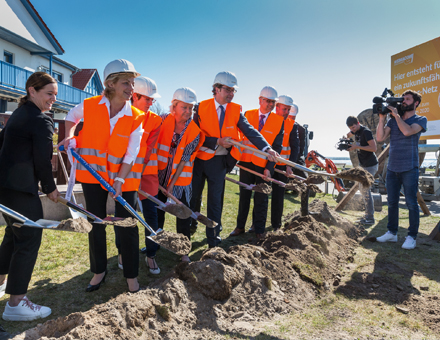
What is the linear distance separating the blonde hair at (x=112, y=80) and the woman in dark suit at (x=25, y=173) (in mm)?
450

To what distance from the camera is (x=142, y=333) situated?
221 centimetres

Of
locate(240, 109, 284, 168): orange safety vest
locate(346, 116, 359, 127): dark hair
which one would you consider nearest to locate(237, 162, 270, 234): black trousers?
locate(240, 109, 284, 168): orange safety vest

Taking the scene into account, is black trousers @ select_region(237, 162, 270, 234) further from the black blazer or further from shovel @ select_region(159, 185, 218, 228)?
the black blazer

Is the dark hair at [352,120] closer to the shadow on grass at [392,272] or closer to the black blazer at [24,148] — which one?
the shadow on grass at [392,272]

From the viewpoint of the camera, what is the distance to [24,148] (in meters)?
2.56

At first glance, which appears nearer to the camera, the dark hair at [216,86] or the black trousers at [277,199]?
the dark hair at [216,86]

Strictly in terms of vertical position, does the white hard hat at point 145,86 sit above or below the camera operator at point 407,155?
above

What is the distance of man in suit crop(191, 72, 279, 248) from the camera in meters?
4.26

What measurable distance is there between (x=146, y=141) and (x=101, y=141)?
2.50ft

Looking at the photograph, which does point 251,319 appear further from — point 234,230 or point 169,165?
point 234,230

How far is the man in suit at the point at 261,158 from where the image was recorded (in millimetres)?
5180

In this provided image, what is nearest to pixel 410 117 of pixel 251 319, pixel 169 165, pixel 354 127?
pixel 354 127

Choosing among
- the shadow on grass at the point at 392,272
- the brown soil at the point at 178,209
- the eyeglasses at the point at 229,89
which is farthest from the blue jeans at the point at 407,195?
the brown soil at the point at 178,209

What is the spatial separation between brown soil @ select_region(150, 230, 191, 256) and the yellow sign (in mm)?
10297
